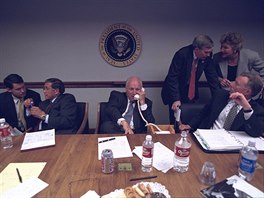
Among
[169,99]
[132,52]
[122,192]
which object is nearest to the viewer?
[122,192]


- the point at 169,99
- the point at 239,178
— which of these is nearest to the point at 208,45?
the point at 169,99

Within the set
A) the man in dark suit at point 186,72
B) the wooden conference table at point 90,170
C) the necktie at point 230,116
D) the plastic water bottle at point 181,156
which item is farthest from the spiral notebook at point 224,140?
the man in dark suit at point 186,72

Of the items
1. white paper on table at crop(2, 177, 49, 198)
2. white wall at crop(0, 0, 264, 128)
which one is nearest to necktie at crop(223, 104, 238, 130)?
white paper on table at crop(2, 177, 49, 198)

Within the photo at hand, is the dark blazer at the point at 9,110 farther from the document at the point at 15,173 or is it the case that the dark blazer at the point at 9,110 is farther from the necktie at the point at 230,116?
the necktie at the point at 230,116

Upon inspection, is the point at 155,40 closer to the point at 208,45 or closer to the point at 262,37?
the point at 208,45

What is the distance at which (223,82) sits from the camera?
2.80 meters

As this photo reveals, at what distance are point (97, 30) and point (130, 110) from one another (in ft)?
4.63

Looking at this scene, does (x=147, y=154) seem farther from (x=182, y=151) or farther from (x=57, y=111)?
(x=57, y=111)

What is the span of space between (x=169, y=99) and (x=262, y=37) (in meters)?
1.71

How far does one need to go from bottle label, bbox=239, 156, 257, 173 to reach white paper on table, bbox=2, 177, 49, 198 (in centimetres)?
103

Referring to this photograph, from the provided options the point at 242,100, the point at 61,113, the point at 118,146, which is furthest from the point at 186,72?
the point at 118,146

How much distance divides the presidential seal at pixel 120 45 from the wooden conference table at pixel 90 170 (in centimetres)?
193

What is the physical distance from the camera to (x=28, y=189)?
1.22m

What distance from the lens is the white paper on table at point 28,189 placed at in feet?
3.88
